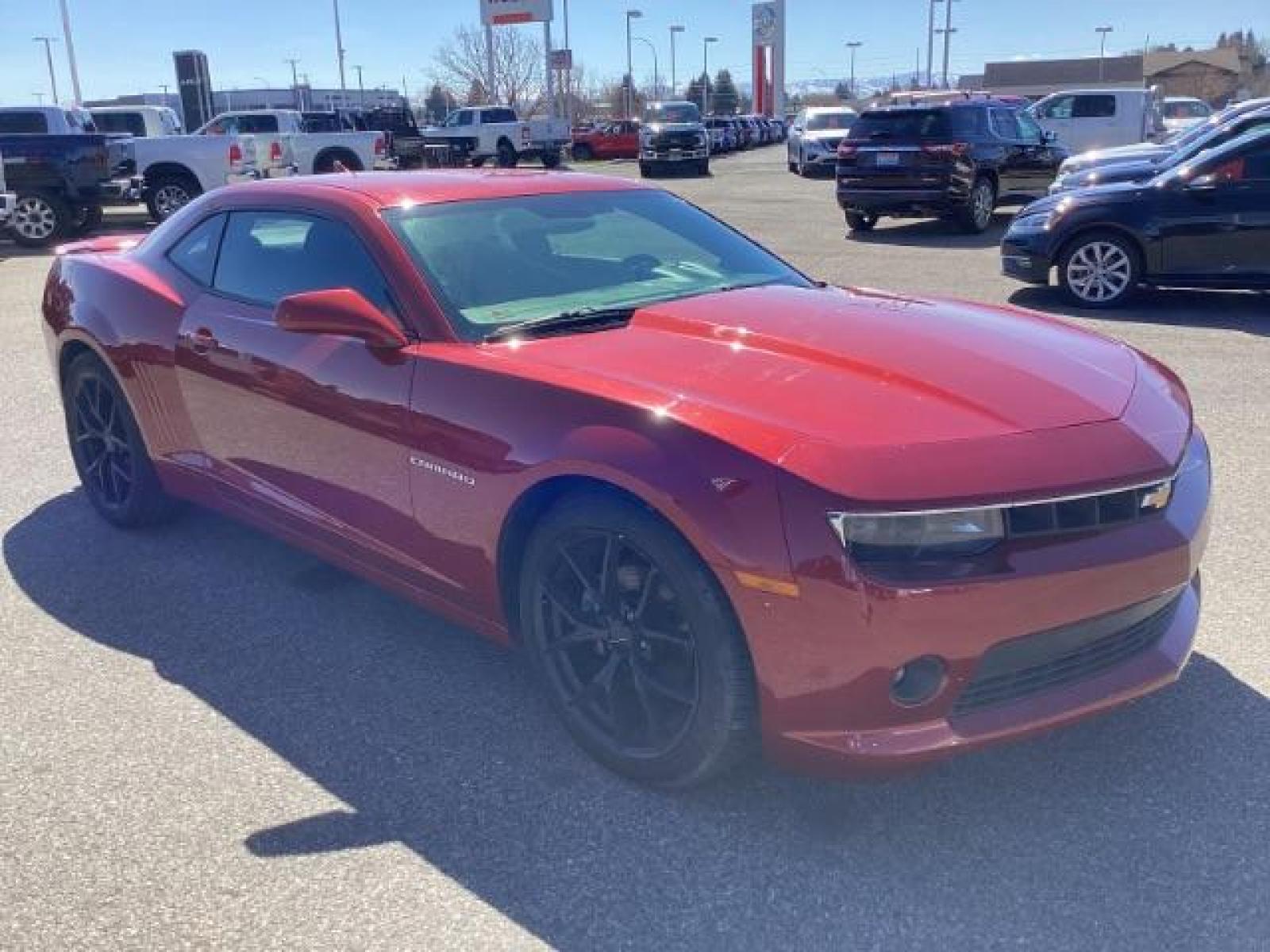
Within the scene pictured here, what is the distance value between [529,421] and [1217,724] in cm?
206

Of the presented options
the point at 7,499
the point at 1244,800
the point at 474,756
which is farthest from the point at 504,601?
the point at 7,499

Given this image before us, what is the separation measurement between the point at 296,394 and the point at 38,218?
49.7 feet

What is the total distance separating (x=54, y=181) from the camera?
1619 centimetres

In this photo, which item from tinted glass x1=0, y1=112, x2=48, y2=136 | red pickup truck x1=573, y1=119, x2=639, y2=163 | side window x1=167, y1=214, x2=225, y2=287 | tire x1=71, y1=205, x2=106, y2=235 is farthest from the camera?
red pickup truck x1=573, y1=119, x2=639, y2=163

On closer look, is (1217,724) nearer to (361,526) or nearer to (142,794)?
(361,526)

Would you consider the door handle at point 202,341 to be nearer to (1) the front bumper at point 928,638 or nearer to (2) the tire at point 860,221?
(1) the front bumper at point 928,638

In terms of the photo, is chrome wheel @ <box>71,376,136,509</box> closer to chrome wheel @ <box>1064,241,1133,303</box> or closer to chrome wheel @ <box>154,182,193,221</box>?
chrome wheel @ <box>1064,241,1133,303</box>

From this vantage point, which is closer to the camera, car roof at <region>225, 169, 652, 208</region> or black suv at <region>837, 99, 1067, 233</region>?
car roof at <region>225, 169, 652, 208</region>

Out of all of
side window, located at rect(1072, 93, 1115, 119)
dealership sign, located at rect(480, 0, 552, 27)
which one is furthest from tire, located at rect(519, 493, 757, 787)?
dealership sign, located at rect(480, 0, 552, 27)

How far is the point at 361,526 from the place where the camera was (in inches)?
144

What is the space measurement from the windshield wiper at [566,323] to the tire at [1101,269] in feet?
24.2

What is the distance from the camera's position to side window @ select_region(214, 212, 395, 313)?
3697mm

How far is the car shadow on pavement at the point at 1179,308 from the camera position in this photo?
362 inches

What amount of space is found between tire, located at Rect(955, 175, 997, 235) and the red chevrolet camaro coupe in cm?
1230
